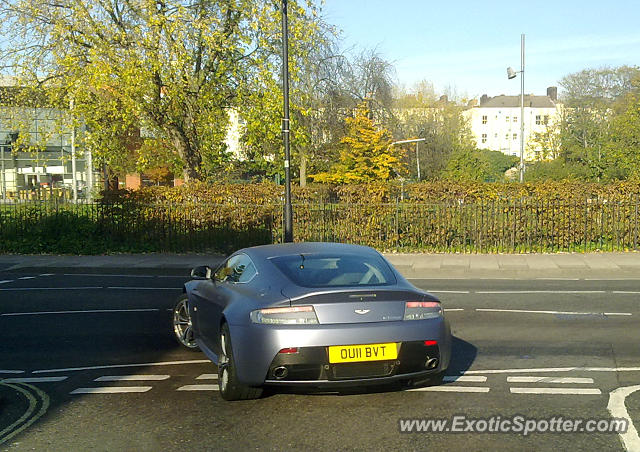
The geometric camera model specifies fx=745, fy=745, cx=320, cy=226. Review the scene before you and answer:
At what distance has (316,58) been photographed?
47.2 meters

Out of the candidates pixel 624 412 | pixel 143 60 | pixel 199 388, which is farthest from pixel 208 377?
pixel 143 60

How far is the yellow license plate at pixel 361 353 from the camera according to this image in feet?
19.3

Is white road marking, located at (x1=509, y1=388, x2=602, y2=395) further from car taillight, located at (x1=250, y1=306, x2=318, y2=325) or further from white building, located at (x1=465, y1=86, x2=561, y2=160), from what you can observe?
white building, located at (x1=465, y1=86, x2=561, y2=160)

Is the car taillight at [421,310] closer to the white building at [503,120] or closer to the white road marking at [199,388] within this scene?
the white road marking at [199,388]

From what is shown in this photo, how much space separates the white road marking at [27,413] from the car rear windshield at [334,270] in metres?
2.36

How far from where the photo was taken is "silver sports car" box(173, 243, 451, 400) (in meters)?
5.89

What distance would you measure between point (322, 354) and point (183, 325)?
362 cm

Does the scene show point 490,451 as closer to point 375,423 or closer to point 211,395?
point 375,423

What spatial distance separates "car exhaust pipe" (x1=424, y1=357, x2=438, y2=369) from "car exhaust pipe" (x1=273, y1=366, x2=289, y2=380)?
3.89 ft

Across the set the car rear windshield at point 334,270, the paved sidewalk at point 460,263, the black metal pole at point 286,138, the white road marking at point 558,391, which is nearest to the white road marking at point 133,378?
the car rear windshield at point 334,270

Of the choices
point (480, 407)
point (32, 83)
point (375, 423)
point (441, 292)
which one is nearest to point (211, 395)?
point (375, 423)

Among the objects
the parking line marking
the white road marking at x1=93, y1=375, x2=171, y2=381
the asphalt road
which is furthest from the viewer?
the white road marking at x1=93, y1=375, x2=171, y2=381

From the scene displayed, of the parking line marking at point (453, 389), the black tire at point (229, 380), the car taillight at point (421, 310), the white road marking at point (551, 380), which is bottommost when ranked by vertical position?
the white road marking at point (551, 380)

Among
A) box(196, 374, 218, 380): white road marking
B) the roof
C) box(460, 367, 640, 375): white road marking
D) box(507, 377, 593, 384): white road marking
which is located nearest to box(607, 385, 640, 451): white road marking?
box(507, 377, 593, 384): white road marking
